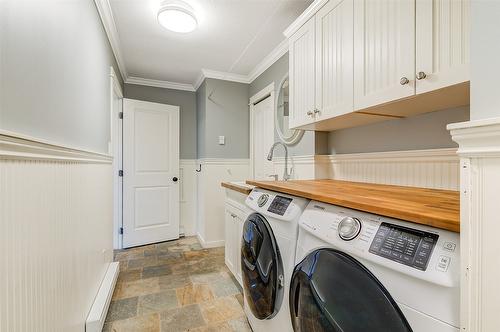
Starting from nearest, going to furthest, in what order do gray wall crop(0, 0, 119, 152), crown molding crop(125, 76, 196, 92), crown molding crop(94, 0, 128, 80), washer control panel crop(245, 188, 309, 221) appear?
gray wall crop(0, 0, 119, 152) → washer control panel crop(245, 188, 309, 221) → crown molding crop(94, 0, 128, 80) → crown molding crop(125, 76, 196, 92)

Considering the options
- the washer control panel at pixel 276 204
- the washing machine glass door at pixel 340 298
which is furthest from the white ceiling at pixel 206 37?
the washing machine glass door at pixel 340 298

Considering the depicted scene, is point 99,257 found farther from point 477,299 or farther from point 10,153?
point 477,299

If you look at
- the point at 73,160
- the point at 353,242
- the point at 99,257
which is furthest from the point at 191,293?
the point at 353,242

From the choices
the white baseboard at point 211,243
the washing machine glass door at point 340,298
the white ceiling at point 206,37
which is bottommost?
the white baseboard at point 211,243

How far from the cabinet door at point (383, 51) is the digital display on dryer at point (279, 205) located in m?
0.64

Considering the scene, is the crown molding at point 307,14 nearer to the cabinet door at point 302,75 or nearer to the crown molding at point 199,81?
the cabinet door at point 302,75

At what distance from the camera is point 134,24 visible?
2092 mm

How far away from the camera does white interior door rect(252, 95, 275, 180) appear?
2848 mm

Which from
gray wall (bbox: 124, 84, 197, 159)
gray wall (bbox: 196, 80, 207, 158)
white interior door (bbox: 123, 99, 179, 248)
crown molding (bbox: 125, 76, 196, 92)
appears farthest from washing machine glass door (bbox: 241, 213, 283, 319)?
crown molding (bbox: 125, 76, 196, 92)

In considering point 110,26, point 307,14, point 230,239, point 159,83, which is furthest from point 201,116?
point 307,14

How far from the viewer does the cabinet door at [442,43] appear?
33.9 inches

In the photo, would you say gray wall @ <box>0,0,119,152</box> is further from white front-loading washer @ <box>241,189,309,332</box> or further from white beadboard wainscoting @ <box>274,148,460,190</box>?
white beadboard wainscoting @ <box>274,148,460,190</box>

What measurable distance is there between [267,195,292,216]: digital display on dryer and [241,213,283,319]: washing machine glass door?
9 cm

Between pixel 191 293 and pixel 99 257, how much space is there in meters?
0.77
